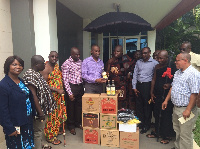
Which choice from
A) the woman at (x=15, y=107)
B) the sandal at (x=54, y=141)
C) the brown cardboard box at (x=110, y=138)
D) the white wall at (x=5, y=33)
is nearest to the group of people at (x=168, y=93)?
the brown cardboard box at (x=110, y=138)

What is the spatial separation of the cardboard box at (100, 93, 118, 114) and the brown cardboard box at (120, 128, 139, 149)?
455 millimetres

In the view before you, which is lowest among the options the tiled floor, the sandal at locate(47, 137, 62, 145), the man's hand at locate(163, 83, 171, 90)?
the tiled floor

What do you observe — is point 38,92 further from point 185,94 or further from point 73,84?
point 185,94

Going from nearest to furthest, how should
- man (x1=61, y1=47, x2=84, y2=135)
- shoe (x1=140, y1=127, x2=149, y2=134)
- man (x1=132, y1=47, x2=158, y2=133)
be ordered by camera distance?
man (x1=61, y1=47, x2=84, y2=135)
man (x1=132, y1=47, x2=158, y2=133)
shoe (x1=140, y1=127, x2=149, y2=134)

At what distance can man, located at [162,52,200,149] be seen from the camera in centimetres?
233

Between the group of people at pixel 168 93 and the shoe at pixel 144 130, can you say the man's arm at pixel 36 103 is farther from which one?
the shoe at pixel 144 130

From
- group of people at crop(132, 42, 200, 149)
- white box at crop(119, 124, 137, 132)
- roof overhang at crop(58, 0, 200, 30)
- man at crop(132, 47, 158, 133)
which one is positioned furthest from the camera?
roof overhang at crop(58, 0, 200, 30)

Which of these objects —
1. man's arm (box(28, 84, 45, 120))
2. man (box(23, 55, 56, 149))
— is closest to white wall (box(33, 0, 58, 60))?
man (box(23, 55, 56, 149))

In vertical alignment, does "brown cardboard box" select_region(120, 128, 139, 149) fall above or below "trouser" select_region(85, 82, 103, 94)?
below

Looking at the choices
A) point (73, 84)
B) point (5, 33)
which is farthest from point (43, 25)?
point (73, 84)

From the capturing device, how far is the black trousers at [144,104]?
3.43 meters

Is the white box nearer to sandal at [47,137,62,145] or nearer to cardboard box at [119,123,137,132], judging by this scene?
cardboard box at [119,123,137,132]

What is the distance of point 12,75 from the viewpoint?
2.04m

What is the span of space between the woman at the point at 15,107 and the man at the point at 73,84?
1.15 m
